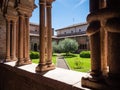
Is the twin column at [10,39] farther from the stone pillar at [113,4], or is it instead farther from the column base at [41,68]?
the stone pillar at [113,4]

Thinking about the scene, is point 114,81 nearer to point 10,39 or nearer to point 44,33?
point 44,33

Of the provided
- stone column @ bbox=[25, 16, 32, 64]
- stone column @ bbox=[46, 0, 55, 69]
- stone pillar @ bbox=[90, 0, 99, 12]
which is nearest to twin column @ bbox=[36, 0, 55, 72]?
stone column @ bbox=[46, 0, 55, 69]

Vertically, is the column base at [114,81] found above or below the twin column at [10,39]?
below

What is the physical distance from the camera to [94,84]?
140 centimetres

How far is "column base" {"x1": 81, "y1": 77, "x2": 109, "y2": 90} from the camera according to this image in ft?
4.37

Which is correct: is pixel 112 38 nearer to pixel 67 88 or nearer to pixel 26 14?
pixel 67 88

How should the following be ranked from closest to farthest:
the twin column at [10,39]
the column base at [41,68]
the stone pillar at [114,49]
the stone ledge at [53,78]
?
the stone pillar at [114,49], the stone ledge at [53,78], the column base at [41,68], the twin column at [10,39]

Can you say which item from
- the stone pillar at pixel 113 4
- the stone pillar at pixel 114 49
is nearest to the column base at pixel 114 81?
the stone pillar at pixel 114 49

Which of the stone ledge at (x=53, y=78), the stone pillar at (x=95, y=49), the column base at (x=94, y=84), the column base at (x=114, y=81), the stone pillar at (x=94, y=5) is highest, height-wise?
the stone pillar at (x=94, y=5)

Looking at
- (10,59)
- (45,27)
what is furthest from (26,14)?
(10,59)

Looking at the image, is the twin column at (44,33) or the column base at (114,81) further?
the twin column at (44,33)

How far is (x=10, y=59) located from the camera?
4125 mm

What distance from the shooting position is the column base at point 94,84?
133 cm

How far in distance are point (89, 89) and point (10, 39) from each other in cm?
357
